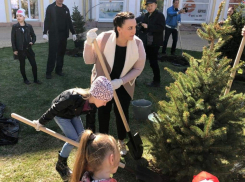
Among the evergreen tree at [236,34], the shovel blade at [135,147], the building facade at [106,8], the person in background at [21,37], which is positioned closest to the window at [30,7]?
the building facade at [106,8]

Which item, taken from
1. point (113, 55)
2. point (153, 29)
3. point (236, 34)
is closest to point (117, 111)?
point (113, 55)

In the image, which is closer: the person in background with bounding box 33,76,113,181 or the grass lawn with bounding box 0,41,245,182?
the person in background with bounding box 33,76,113,181

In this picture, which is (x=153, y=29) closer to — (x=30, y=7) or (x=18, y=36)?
(x=18, y=36)

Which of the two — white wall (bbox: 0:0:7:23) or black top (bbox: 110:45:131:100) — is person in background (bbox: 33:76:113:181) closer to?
black top (bbox: 110:45:131:100)

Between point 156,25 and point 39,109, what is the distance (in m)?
3.21

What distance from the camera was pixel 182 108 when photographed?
7.66 ft

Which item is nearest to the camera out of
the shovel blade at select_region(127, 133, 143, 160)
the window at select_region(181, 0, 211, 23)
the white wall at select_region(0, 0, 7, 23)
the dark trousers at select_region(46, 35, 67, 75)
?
the shovel blade at select_region(127, 133, 143, 160)

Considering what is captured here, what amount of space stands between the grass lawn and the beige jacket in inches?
27.9

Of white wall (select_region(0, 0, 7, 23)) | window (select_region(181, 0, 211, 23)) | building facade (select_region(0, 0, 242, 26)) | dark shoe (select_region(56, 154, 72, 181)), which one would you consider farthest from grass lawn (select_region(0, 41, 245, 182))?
window (select_region(181, 0, 211, 23))

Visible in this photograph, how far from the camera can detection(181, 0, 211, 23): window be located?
15.2 metres

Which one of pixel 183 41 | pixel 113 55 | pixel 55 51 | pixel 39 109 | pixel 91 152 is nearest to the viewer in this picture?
pixel 91 152

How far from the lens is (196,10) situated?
1538 cm

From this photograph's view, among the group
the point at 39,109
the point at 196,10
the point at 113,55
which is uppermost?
the point at 196,10

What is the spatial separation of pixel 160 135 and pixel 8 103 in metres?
3.46
